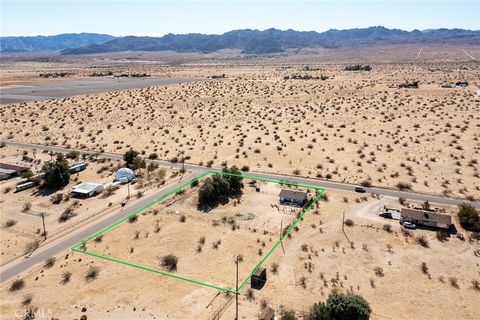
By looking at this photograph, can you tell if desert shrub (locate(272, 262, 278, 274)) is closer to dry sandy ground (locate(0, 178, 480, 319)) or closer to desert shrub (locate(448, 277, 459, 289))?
dry sandy ground (locate(0, 178, 480, 319))

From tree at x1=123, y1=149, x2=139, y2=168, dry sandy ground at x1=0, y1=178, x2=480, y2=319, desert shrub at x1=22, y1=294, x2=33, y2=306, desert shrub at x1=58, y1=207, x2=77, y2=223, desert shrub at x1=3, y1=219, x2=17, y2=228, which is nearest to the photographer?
dry sandy ground at x1=0, y1=178, x2=480, y2=319

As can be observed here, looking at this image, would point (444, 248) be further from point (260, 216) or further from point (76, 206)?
point (76, 206)

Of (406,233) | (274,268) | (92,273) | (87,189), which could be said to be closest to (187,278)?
(274,268)

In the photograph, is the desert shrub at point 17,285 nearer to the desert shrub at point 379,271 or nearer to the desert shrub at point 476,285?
the desert shrub at point 379,271

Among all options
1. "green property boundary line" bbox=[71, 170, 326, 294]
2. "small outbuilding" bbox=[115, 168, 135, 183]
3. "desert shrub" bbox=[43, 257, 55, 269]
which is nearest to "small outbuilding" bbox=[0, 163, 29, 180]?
"small outbuilding" bbox=[115, 168, 135, 183]

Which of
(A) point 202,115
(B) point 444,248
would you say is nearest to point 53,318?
(B) point 444,248

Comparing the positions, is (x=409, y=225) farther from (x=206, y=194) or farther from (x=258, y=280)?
(x=206, y=194)

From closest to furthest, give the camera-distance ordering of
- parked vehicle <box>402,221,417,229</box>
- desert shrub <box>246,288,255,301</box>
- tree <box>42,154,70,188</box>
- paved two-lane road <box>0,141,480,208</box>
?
desert shrub <box>246,288,255,301</box> → parked vehicle <box>402,221,417,229</box> → paved two-lane road <box>0,141,480,208</box> → tree <box>42,154,70,188</box>
